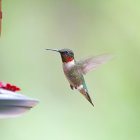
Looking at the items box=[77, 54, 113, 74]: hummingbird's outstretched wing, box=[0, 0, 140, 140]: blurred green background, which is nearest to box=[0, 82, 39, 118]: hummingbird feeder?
box=[77, 54, 113, 74]: hummingbird's outstretched wing

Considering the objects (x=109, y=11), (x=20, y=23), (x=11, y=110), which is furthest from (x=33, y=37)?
(x=11, y=110)

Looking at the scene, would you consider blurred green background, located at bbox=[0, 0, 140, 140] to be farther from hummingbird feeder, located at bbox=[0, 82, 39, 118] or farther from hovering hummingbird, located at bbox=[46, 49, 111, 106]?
hummingbird feeder, located at bbox=[0, 82, 39, 118]

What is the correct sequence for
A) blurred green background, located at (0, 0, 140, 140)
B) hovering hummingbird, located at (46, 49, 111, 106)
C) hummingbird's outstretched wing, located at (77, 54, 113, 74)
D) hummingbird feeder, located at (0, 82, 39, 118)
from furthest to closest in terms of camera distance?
blurred green background, located at (0, 0, 140, 140) < hovering hummingbird, located at (46, 49, 111, 106) < hummingbird's outstretched wing, located at (77, 54, 113, 74) < hummingbird feeder, located at (0, 82, 39, 118)

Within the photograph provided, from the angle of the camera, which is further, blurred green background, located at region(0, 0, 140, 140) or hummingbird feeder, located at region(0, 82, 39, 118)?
blurred green background, located at region(0, 0, 140, 140)

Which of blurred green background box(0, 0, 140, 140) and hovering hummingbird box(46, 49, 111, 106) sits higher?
blurred green background box(0, 0, 140, 140)

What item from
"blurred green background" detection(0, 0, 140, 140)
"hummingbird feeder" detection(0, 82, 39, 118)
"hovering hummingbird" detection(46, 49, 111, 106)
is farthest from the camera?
"blurred green background" detection(0, 0, 140, 140)

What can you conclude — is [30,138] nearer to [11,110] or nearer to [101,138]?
[101,138]

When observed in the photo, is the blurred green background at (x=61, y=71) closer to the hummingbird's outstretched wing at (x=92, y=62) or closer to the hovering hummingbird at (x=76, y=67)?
the hovering hummingbird at (x=76, y=67)

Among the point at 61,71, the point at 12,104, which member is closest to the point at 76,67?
the point at 12,104

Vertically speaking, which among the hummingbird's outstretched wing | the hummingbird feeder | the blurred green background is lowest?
the hummingbird feeder
